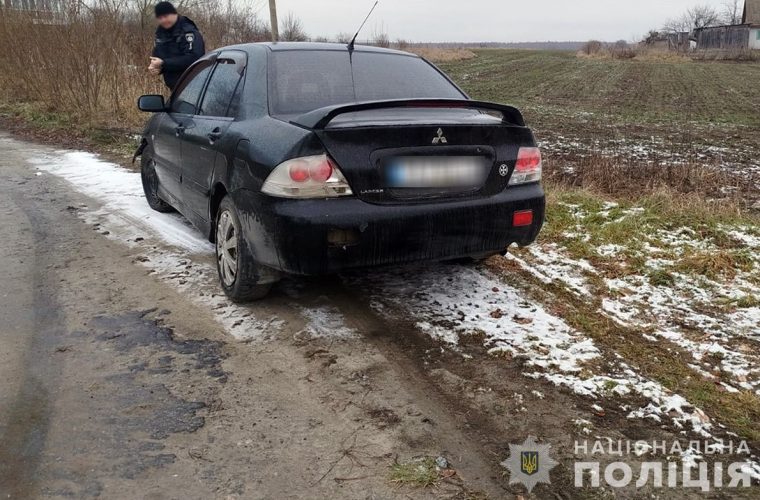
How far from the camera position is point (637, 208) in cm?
606

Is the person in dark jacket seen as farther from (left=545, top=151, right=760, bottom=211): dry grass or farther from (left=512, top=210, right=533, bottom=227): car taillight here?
(left=512, top=210, right=533, bottom=227): car taillight

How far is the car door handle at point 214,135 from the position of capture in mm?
3937

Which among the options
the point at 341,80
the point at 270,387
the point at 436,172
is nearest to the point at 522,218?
the point at 436,172

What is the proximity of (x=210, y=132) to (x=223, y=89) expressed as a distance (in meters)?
0.39

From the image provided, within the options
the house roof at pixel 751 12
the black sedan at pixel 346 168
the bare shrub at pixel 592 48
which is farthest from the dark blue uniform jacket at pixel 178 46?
the house roof at pixel 751 12

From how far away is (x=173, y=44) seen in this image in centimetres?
737

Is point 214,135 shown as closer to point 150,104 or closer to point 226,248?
point 226,248

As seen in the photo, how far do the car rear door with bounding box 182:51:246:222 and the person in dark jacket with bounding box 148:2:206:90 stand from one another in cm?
293

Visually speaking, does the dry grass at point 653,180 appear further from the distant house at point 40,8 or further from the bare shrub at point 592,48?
the bare shrub at point 592,48

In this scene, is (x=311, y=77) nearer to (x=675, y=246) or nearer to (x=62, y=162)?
(x=675, y=246)

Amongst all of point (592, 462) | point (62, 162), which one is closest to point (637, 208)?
point (592, 462)

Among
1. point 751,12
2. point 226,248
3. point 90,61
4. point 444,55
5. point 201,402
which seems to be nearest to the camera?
point 201,402

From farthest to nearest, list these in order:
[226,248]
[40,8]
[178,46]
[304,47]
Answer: [40,8], [178,46], [304,47], [226,248]

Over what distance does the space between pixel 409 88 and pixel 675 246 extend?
257 cm
